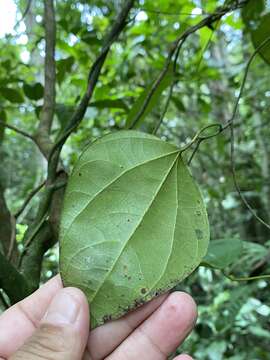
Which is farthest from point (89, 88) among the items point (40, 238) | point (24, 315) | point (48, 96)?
point (24, 315)

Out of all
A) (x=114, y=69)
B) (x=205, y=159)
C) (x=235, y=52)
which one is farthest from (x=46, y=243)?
(x=235, y=52)

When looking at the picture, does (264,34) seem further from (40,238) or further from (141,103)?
(40,238)

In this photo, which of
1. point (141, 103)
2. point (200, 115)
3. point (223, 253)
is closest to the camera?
point (223, 253)

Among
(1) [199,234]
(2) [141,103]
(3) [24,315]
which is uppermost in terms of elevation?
(2) [141,103]

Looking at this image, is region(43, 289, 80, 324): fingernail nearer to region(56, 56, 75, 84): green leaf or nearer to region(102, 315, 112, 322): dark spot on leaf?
region(102, 315, 112, 322): dark spot on leaf

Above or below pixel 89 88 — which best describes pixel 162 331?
below

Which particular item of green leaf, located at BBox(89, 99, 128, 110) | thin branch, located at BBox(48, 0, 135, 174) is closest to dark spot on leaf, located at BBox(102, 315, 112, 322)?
thin branch, located at BBox(48, 0, 135, 174)
